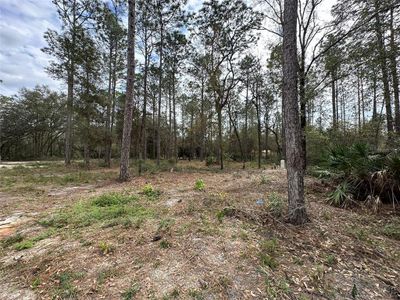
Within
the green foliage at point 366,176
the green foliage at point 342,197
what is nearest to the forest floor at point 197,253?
the green foliage at point 342,197

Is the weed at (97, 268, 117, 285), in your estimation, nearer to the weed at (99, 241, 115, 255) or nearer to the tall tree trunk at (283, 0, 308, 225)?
the weed at (99, 241, 115, 255)

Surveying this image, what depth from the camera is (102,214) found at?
4078 mm

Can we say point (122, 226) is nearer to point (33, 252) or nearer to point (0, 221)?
point (33, 252)

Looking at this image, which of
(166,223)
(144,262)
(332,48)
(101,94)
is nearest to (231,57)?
(332,48)

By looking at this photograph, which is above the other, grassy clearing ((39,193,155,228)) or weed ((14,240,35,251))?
grassy clearing ((39,193,155,228))

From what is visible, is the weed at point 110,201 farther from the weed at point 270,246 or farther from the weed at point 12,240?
the weed at point 270,246

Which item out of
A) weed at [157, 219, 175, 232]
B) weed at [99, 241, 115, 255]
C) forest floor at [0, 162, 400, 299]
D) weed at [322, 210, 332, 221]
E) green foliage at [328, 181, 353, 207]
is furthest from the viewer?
green foliage at [328, 181, 353, 207]

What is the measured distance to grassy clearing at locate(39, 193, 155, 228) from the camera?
3684mm

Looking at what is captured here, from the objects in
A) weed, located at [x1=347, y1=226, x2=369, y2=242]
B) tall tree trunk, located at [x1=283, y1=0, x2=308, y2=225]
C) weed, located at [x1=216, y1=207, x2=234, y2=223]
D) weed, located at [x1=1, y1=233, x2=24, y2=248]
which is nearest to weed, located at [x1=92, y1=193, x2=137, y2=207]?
weed, located at [x1=1, y1=233, x2=24, y2=248]

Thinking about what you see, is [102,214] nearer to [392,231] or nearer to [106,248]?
[106,248]

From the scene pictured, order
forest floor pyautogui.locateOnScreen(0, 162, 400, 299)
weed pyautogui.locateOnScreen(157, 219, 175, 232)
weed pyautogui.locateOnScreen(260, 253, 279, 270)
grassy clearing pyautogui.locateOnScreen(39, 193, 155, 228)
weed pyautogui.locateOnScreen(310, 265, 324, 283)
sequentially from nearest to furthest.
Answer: forest floor pyautogui.locateOnScreen(0, 162, 400, 299) → weed pyautogui.locateOnScreen(310, 265, 324, 283) → weed pyautogui.locateOnScreen(260, 253, 279, 270) → weed pyautogui.locateOnScreen(157, 219, 175, 232) → grassy clearing pyautogui.locateOnScreen(39, 193, 155, 228)

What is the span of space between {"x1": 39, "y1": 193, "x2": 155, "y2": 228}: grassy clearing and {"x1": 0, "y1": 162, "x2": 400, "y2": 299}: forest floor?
0.02 metres

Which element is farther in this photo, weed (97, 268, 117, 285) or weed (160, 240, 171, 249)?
weed (160, 240, 171, 249)

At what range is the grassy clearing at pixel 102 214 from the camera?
3684 millimetres
